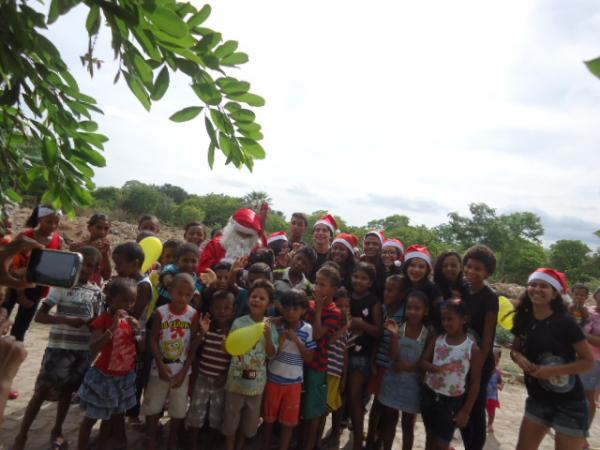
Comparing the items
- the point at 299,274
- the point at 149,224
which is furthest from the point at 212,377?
the point at 149,224

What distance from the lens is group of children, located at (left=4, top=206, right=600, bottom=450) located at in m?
2.88

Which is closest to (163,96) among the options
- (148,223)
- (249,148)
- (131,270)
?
(249,148)

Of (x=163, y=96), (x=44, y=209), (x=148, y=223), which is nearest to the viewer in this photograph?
(x=163, y=96)

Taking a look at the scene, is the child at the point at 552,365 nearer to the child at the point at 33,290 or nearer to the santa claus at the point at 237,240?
the santa claus at the point at 237,240

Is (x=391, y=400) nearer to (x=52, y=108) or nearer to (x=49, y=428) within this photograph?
(x=49, y=428)

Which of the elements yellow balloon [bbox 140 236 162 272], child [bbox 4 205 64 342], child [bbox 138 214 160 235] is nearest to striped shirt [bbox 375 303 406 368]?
yellow balloon [bbox 140 236 162 272]

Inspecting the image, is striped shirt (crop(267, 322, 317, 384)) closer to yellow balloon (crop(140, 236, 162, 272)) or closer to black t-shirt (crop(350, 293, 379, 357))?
black t-shirt (crop(350, 293, 379, 357))

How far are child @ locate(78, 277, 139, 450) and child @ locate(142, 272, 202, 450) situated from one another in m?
0.15

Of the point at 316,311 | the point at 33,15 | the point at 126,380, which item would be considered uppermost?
the point at 33,15

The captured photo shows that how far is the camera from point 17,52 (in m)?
1.44

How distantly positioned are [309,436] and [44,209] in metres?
3.17

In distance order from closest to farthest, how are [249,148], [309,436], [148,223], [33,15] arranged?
[33,15] → [249,148] → [309,436] → [148,223]

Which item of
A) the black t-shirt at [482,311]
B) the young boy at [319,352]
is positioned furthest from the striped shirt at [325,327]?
the black t-shirt at [482,311]

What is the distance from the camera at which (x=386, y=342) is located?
3.55 meters
